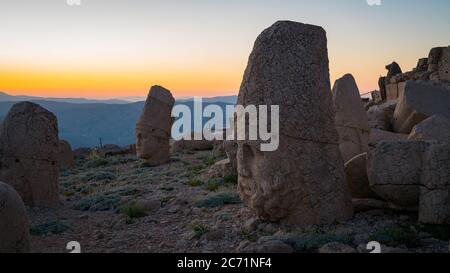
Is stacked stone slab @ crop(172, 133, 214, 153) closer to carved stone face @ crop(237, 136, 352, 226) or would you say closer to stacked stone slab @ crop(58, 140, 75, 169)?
stacked stone slab @ crop(58, 140, 75, 169)

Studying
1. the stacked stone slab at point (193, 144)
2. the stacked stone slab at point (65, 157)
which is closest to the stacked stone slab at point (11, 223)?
the stacked stone slab at point (65, 157)

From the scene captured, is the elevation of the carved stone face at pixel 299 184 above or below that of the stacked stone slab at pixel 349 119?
below

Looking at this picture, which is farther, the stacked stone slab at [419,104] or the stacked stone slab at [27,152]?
the stacked stone slab at [419,104]

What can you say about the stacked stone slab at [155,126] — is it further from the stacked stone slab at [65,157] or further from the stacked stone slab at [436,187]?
the stacked stone slab at [436,187]

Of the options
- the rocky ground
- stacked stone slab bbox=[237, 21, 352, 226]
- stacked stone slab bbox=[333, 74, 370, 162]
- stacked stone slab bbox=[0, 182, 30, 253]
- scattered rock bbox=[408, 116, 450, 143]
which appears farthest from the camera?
stacked stone slab bbox=[333, 74, 370, 162]

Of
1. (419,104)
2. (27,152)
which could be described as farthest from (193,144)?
(27,152)

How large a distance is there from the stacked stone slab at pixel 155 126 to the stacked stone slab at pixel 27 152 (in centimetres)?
540

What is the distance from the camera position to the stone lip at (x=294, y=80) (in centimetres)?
676

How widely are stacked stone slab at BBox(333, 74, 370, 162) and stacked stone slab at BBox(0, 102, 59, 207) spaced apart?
633 centimetres

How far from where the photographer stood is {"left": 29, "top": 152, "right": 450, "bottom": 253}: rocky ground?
587 cm

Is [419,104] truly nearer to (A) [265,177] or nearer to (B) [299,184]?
(B) [299,184]

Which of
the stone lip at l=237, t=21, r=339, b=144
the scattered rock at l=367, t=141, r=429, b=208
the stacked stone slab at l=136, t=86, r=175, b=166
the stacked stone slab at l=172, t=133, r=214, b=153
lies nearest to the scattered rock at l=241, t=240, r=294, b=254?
the stone lip at l=237, t=21, r=339, b=144
